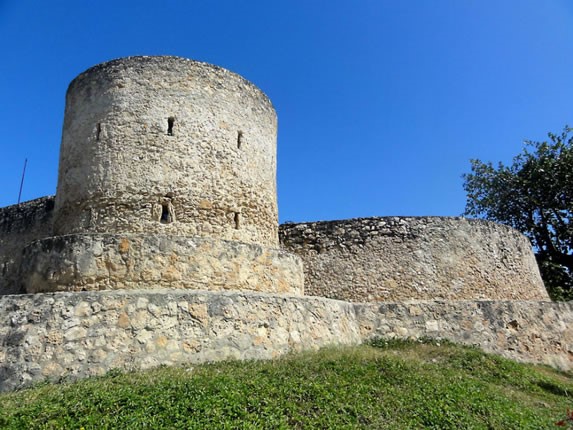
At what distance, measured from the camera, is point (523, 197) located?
19094 mm

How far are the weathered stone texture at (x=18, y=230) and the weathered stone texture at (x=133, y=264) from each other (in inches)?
238

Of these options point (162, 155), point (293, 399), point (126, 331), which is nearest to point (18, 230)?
point (162, 155)

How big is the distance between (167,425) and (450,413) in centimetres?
319

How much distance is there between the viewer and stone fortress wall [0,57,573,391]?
234 inches

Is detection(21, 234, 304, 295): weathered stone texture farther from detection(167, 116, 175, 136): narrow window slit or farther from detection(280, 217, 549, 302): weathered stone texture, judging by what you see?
detection(280, 217, 549, 302): weathered stone texture

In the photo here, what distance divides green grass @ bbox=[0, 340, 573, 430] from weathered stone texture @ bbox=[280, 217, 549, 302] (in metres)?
3.76

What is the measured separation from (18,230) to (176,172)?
7534 mm

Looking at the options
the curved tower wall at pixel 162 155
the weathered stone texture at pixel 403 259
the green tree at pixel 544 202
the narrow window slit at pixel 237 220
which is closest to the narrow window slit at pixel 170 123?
the curved tower wall at pixel 162 155

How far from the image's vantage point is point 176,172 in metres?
8.80

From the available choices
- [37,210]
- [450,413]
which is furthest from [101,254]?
[37,210]

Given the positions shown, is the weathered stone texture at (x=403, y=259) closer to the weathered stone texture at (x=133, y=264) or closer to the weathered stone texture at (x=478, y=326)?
the weathered stone texture at (x=478, y=326)

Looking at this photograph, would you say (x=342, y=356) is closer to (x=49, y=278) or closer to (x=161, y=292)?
(x=161, y=292)

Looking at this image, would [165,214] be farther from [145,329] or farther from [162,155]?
[145,329]

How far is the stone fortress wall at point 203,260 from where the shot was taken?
593cm
